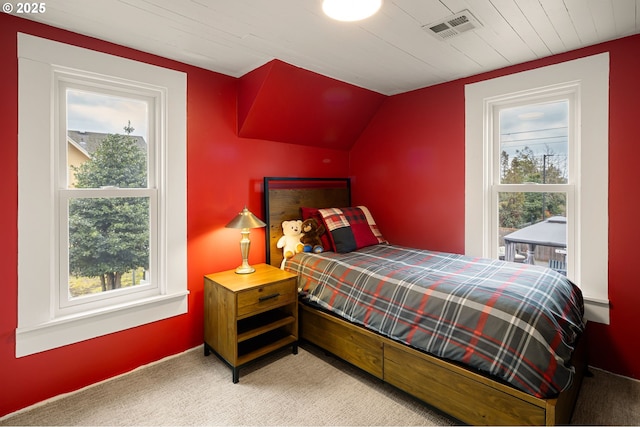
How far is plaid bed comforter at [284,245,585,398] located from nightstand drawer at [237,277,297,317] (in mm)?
145

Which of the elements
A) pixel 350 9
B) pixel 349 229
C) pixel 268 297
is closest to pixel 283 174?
pixel 349 229

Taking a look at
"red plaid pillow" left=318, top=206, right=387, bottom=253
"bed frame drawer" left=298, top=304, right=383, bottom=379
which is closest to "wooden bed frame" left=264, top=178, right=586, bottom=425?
"bed frame drawer" left=298, top=304, right=383, bottom=379

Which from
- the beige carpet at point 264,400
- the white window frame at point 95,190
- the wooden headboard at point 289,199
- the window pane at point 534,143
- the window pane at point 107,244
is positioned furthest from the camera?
the wooden headboard at point 289,199

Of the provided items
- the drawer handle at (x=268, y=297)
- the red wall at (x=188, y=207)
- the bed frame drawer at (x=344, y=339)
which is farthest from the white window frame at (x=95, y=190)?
the bed frame drawer at (x=344, y=339)

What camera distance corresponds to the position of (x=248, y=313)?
229cm

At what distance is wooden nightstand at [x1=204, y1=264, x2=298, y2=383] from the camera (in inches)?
89.0

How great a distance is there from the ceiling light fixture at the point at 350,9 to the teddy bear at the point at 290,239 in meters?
1.70

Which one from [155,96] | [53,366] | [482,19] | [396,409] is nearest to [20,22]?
[155,96]

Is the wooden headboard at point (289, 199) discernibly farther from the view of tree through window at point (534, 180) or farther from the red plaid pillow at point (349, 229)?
the view of tree through window at point (534, 180)

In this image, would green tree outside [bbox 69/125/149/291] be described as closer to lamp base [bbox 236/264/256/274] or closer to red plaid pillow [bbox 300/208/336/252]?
lamp base [bbox 236/264/256/274]

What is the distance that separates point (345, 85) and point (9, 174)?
8.14 feet

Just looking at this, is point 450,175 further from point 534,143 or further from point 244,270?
point 244,270

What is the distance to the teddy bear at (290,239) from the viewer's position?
2938mm

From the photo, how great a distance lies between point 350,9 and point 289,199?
1742 mm
